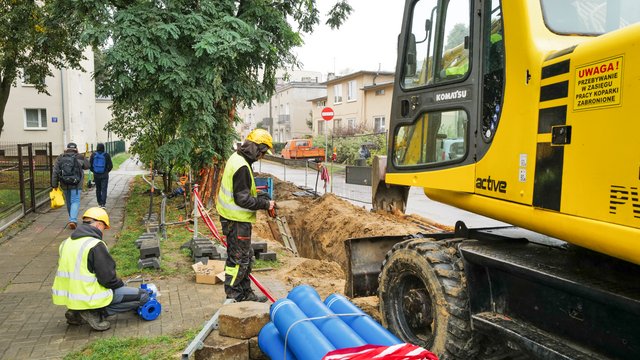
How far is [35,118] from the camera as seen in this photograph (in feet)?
91.4

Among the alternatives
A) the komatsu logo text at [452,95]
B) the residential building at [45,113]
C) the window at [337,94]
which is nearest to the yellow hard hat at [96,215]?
the komatsu logo text at [452,95]

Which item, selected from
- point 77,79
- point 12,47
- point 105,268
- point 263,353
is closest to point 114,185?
point 12,47

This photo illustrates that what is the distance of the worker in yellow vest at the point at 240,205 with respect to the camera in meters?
5.59

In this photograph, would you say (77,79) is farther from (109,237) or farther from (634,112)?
(634,112)

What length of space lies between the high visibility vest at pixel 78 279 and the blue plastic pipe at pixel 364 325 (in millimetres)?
2505

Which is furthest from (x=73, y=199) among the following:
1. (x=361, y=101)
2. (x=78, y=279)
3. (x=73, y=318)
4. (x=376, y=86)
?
(x=361, y=101)

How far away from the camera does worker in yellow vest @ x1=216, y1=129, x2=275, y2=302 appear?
5.59 m

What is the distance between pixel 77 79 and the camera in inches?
1236

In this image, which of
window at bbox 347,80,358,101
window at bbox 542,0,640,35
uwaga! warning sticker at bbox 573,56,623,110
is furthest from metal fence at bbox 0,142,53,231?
window at bbox 347,80,358,101

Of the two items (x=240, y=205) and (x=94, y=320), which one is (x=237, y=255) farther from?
(x=94, y=320)

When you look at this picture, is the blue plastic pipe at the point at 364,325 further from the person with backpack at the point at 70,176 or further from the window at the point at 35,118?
the window at the point at 35,118

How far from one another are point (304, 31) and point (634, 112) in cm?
1176

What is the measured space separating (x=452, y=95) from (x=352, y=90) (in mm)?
38956

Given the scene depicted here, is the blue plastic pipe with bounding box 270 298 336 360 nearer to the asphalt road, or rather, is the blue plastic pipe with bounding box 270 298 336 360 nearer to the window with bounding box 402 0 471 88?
the window with bounding box 402 0 471 88
